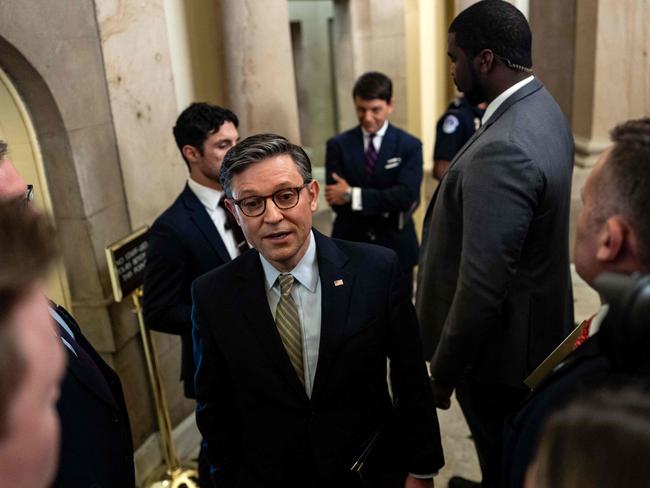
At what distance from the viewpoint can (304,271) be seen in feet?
6.09

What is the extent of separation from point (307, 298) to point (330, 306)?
0.09 m

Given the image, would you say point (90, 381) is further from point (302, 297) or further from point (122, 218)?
point (122, 218)

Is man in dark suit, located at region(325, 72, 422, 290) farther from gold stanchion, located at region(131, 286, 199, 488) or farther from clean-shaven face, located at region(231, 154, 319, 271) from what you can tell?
clean-shaven face, located at region(231, 154, 319, 271)

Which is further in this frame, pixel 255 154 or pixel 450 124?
pixel 450 124

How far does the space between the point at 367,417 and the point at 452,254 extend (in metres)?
0.78

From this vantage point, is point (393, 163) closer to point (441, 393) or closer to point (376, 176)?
point (376, 176)

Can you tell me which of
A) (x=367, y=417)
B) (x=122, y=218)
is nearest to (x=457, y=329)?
(x=367, y=417)

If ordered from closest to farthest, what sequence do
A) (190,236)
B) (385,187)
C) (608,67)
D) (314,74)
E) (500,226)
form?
(500,226), (190,236), (385,187), (608,67), (314,74)

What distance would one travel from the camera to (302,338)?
1827mm

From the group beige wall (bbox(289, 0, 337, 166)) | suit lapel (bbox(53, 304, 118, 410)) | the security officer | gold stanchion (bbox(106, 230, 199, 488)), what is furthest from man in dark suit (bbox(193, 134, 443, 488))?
beige wall (bbox(289, 0, 337, 166))

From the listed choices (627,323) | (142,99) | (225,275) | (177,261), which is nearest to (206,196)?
(177,261)

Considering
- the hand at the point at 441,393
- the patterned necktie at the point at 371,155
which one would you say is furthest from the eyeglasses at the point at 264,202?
the patterned necktie at the point at 371,155

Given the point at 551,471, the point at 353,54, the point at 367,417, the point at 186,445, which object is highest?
the point at 353,54

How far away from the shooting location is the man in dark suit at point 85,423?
149 cm
